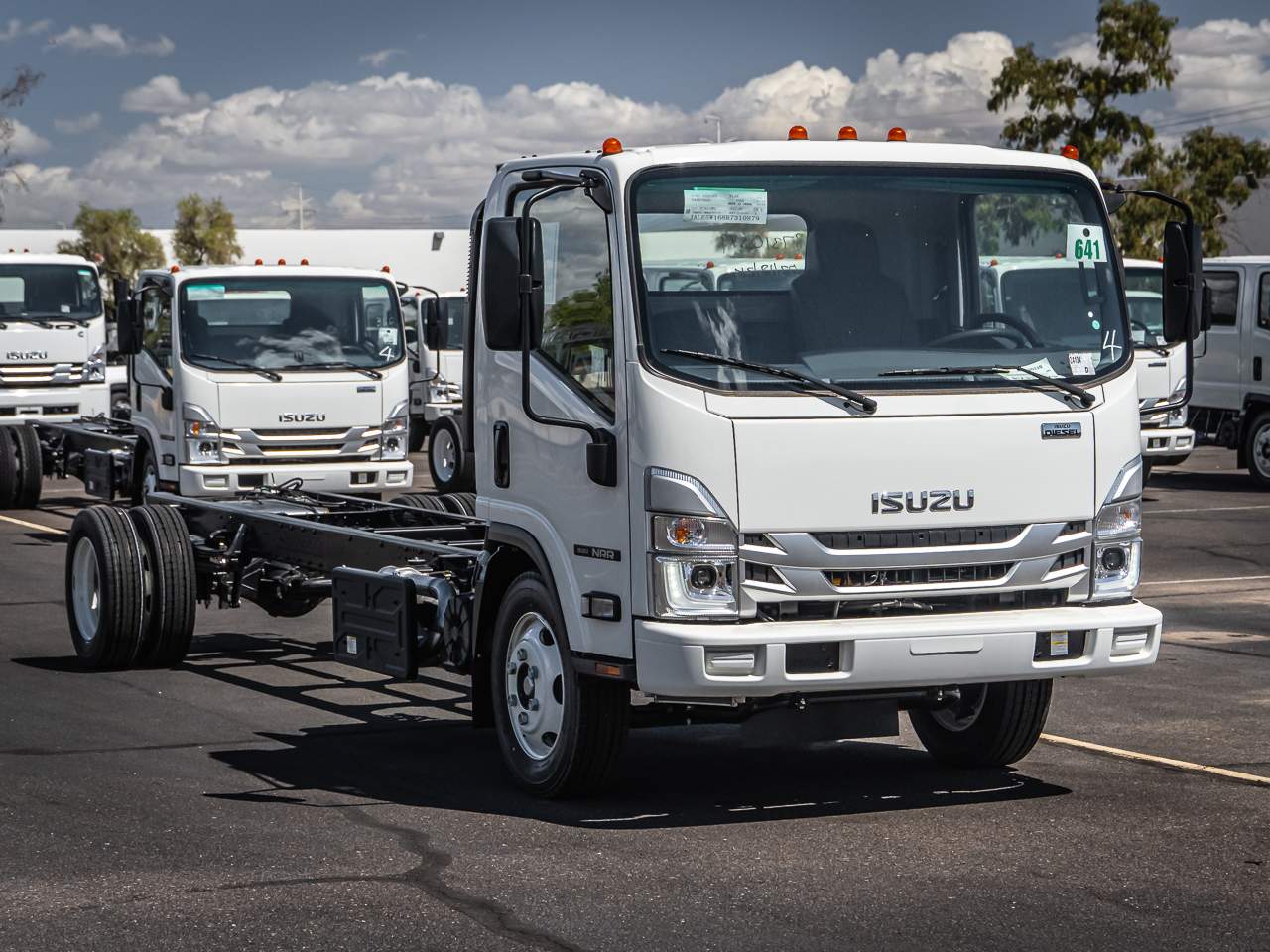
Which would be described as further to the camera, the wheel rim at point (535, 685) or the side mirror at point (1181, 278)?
the side mirror at point (1181, 278)

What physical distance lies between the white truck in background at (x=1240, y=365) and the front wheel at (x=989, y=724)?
14697 millimetres

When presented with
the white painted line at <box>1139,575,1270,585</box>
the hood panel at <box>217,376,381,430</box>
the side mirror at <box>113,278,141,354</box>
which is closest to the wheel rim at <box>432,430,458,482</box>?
the side mirror at <box>113,278,141,354</box>

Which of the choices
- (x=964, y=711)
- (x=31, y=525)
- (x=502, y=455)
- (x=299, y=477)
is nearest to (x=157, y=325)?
(x=299, y=477)

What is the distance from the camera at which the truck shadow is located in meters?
7.38

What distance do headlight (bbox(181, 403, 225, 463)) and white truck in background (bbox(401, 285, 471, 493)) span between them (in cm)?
565

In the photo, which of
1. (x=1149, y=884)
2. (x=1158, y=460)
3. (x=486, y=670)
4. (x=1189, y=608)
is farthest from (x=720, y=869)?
(x=1158, y=460)

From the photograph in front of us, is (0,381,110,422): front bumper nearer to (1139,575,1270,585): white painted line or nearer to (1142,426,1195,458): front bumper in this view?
(1142,426,1195,458): front bumper

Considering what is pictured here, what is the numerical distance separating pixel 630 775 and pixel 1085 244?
2.86 m

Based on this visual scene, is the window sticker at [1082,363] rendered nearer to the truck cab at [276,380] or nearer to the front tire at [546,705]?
the front tire at [546,705]

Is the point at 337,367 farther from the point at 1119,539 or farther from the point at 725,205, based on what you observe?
the point at 1119,539

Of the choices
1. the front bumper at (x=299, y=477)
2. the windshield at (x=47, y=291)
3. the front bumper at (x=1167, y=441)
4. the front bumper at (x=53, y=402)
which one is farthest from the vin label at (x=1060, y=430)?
the windshield at (x=47, y=291)

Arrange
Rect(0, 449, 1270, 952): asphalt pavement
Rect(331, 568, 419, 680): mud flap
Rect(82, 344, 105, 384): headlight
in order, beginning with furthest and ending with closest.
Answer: Rect(82, 344, 105, 384): headlight, Rect(331, 568, 419, 680): mud flap, Rect(0, 449, 1270, 952): asphalt pavement

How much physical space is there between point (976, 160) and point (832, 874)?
2.81 m

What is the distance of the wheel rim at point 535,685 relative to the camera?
7363mm
